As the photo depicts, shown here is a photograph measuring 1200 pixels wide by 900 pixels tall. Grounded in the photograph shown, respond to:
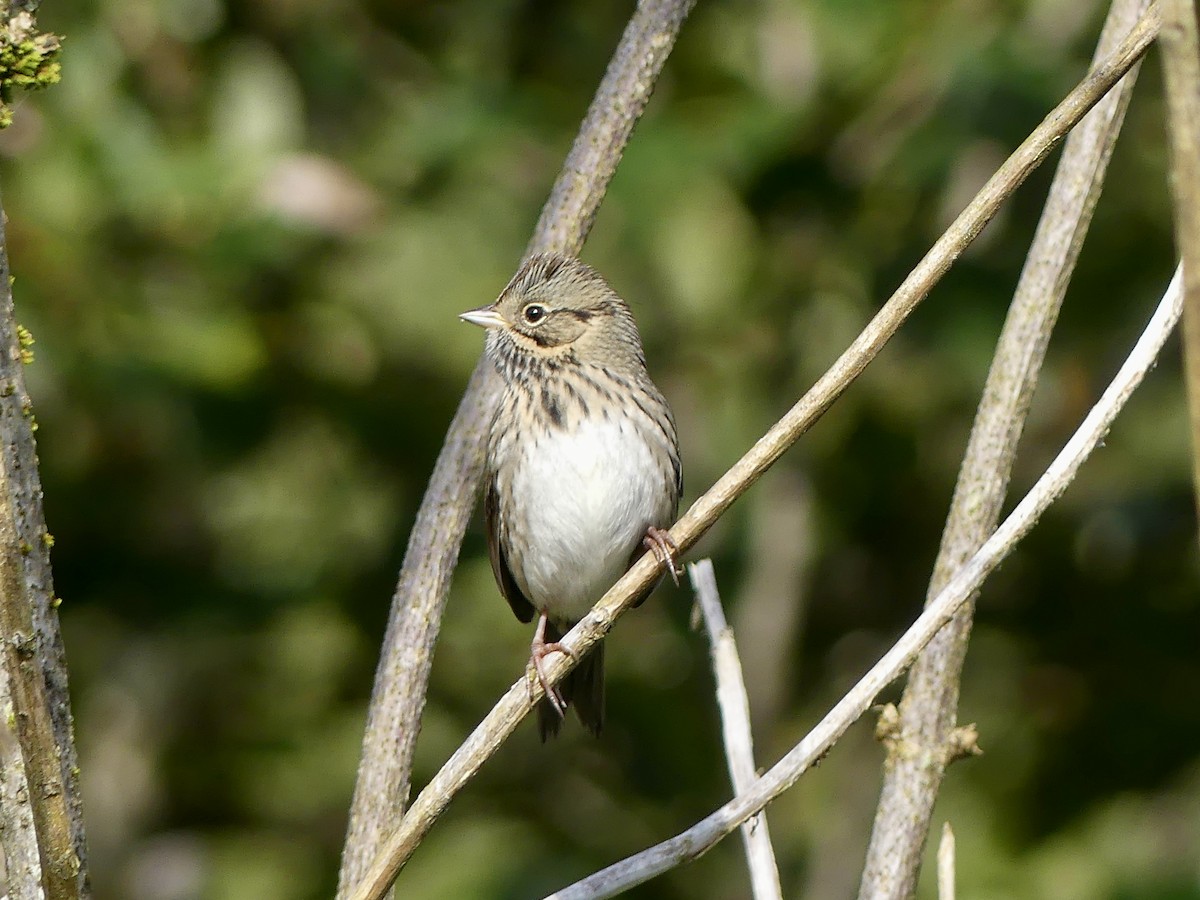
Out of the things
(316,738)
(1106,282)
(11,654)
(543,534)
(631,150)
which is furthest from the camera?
(316,738)

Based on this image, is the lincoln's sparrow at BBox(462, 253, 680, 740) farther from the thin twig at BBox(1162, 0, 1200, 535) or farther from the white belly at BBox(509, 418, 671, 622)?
the thin twig at BBox(1162, 0, 1200, 535)

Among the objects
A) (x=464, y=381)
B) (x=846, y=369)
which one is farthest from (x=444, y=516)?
(x=464, y=381)

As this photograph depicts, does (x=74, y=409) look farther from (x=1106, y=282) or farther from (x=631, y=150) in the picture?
(x=1106, y=282)

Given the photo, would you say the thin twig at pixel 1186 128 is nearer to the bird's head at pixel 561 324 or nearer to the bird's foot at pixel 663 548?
the bird's foot at pixel 663 548

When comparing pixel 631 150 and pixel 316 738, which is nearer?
pixel 631 150

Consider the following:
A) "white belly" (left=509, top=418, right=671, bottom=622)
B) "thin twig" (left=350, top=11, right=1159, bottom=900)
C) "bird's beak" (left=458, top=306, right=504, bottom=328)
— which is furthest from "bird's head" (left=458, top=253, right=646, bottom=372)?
"thin twig" (left=350, top=11, right=1159, bottom=900)

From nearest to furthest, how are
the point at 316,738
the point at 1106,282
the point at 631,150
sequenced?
the point at 631,150 → the point at 1106,282 → the point at 316,738

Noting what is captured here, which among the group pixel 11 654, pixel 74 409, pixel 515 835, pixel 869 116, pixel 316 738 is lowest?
pixel 11 654

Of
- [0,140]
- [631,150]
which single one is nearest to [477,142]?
[631,150]
